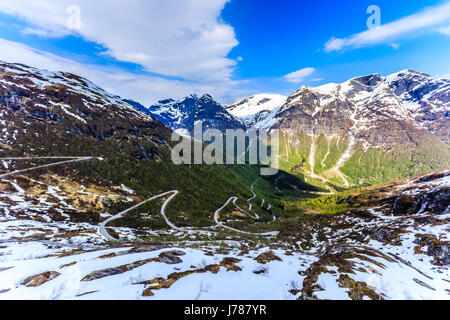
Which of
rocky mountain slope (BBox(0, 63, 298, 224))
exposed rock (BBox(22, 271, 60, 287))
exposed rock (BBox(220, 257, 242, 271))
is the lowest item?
exposed rock (BBox(220, 257, 242, 271))

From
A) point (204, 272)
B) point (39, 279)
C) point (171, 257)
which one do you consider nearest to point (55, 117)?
point (39, 279)

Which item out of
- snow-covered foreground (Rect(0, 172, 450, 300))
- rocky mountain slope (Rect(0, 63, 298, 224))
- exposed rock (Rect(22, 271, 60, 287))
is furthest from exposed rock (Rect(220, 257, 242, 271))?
rocky mountain slope (Rect(0, 63, 298, 224))

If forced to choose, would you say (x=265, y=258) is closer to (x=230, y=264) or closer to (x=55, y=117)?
(x=230, y=264)

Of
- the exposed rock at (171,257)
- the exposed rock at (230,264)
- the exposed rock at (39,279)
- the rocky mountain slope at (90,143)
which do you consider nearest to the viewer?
the exposed rock at (39,279)

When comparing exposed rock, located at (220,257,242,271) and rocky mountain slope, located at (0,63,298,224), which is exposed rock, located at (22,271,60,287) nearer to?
exposed rock, located at (220,257,242,271)

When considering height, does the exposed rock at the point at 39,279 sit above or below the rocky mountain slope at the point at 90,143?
below

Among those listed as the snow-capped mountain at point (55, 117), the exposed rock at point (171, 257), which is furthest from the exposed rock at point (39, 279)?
the snow-capped mountain at point (55, 117)

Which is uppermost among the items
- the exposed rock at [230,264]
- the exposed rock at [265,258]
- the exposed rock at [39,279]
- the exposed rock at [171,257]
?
the exposed rock at [39,279]

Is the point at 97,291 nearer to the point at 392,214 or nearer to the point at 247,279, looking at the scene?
the point at 247,279

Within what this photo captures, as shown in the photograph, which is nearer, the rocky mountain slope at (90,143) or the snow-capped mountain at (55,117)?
the rocky mountain slope at (90,143)

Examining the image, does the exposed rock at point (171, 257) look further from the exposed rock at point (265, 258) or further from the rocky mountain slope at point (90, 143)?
the rocky mountain slope at point (90, 143)

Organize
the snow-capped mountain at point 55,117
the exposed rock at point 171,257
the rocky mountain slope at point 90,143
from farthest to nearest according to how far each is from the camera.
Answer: the snow-capped mountain at point 55,117
the rocky mountain slope at point 90,143
the exposed rock at point 171,257
